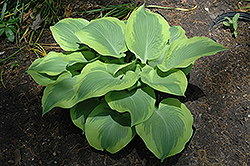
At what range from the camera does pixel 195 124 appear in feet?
6.03

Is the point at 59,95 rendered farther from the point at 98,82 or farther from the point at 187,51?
the point at 187,51

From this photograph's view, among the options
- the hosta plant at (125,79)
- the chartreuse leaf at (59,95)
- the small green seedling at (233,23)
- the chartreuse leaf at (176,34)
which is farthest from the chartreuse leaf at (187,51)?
the small green seedling at (233,23)

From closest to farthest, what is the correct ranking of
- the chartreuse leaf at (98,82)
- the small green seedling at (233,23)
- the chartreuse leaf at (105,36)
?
the chartreuse leaf at (98,82), the chartreuse leaf at (105,36), the small green seedling at (233,23)

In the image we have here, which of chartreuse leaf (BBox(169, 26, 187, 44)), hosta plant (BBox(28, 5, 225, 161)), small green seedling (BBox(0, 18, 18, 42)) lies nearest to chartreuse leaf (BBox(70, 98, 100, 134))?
hosta plant (BBox(28, 5, 225, 161))

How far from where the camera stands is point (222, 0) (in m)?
2.52

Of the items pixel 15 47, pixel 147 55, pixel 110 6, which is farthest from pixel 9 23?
pixel 147 55

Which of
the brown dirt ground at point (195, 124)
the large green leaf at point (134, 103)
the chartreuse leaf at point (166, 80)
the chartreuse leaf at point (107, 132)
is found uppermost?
the chartreuse leaf at point (166, 80)

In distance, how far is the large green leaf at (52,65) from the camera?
169cm

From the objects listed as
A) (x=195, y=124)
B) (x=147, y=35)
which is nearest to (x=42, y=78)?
(x=147, y=35)

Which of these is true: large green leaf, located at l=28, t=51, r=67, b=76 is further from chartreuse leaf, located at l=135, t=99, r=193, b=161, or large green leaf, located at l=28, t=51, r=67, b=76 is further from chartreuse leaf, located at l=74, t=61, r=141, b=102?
chartreuse leaf, located at l=135, t=99, r=193, b=161

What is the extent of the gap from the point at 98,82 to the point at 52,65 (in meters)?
0.49

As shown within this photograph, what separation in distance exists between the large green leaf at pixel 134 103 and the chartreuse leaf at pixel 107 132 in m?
0.18

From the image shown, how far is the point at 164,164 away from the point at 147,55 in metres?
0.80

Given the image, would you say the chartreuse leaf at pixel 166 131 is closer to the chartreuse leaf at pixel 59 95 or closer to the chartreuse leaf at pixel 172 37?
the chartreuse leaf at pixel 172 37
